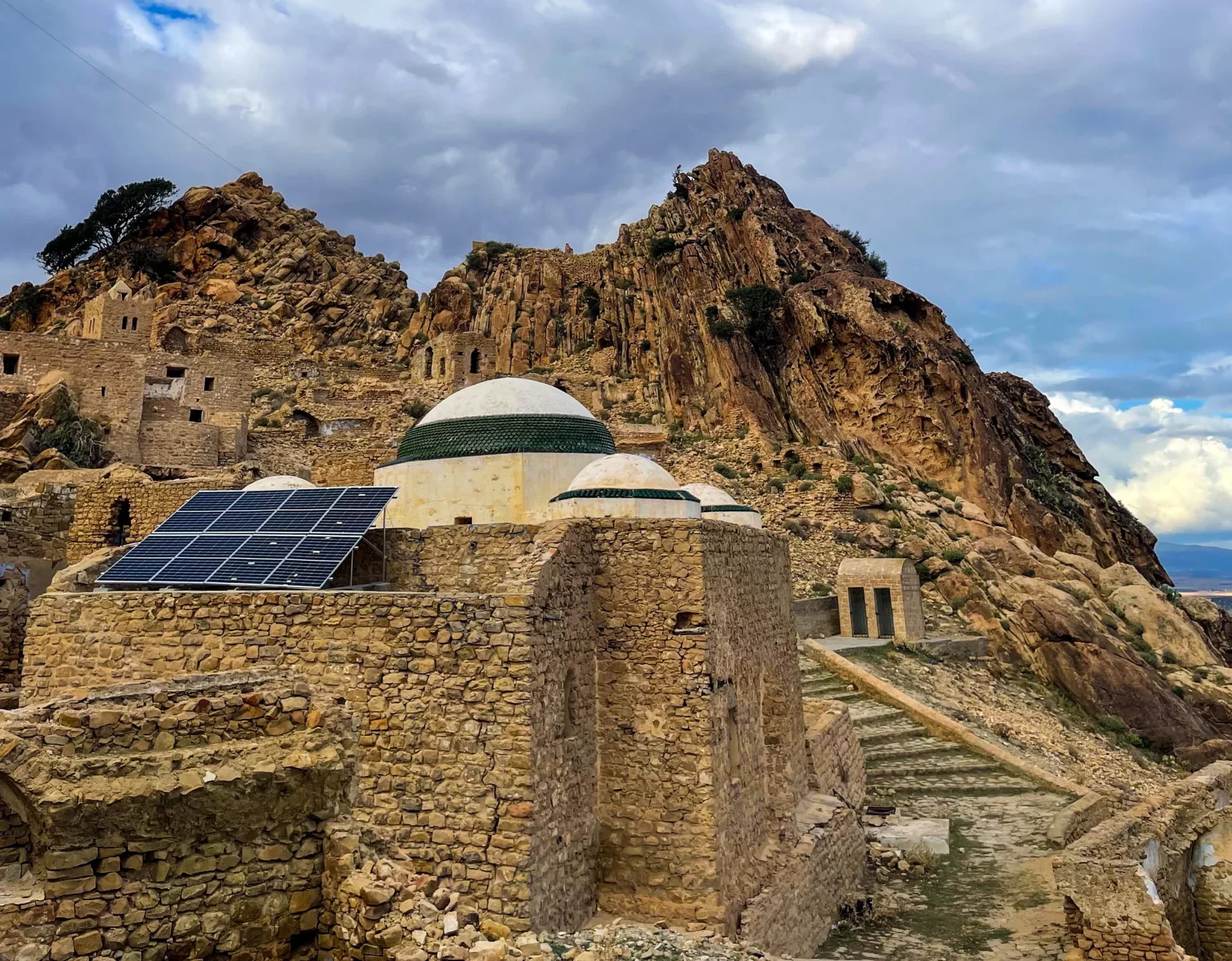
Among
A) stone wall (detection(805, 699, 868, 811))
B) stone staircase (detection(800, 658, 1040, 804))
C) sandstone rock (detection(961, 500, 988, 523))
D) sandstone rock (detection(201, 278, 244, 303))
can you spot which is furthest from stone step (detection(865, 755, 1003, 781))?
sandstone rock (detection(201, 278, 244, 303))

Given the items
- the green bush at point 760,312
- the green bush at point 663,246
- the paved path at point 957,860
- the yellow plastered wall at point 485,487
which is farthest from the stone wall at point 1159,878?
the green bush at point 663,246

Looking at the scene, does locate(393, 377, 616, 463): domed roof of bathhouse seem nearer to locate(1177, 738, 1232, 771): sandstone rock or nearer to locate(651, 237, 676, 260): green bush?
locate(1177, 738, 1232, 771): sandstone rock

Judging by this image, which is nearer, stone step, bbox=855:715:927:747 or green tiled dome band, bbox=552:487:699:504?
green tiled dome band, bbox=552:487:699:504

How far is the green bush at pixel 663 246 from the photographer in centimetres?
4078

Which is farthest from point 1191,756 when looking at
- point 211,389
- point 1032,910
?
point 211,389

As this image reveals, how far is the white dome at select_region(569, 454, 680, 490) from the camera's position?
795cm

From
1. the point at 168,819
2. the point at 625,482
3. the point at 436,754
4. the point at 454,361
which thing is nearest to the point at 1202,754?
the point at 625,482

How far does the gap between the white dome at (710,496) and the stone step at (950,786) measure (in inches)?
202

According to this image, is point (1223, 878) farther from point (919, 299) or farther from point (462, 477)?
point (919, 299)

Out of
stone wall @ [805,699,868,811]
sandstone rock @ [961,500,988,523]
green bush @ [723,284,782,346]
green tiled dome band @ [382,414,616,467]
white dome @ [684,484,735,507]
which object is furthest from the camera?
green bush @ [723,284,782,346]

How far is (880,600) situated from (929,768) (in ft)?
24.3

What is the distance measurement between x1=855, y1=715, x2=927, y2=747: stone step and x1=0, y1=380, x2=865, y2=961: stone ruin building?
486 centimetres

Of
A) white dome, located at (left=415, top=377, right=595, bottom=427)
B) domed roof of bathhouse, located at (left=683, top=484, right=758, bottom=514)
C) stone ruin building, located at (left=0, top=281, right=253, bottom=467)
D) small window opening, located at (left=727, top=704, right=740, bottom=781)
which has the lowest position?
small window opening, located at (left=727, top=704, right=740, bottom=781)

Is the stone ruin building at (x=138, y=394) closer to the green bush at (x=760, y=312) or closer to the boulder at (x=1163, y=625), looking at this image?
the green bush at (x=760, y=312)
